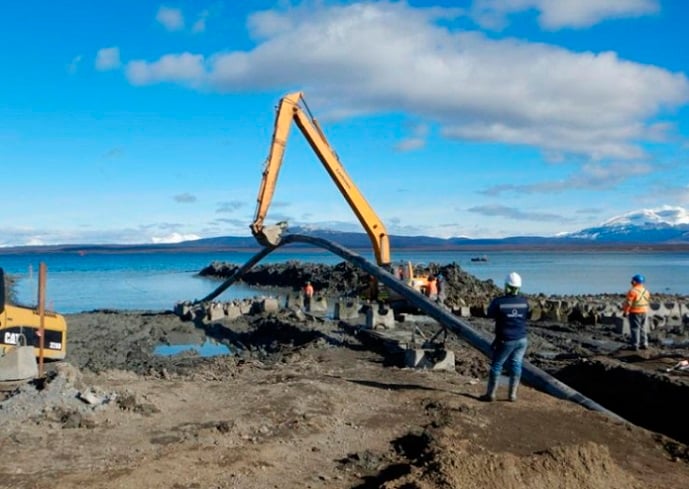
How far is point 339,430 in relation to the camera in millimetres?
8328

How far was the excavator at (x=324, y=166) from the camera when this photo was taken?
824 inches

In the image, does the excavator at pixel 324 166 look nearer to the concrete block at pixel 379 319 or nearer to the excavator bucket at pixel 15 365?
the concrete block at pixel 379 319

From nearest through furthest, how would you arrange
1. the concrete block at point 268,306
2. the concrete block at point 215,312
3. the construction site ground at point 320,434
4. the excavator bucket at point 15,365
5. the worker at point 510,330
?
the construction site ground at point 320,434, the worker at point 510,330, the excavator bucket at point 15,365, the concrete block at point 215,312, the concrete block at point 268,306

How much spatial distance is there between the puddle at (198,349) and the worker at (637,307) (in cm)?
1072

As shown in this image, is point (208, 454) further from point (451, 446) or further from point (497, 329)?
point (497, 329)

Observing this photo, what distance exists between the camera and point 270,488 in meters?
6.46

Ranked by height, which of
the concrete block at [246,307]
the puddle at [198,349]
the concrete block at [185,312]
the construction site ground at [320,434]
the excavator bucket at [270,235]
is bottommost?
the puddle at [198,349]

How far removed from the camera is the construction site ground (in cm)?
646

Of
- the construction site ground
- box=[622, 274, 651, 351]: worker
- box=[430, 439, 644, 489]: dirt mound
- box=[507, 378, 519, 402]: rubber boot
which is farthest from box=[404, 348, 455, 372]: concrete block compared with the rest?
box=[430, 439, 644, 489]: dirt mound

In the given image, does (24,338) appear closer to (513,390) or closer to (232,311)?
(513,390)

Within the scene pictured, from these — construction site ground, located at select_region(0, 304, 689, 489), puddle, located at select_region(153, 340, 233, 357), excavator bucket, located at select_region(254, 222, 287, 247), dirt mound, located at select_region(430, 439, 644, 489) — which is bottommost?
puddle, located at select_region(153, 340, 233, 357)

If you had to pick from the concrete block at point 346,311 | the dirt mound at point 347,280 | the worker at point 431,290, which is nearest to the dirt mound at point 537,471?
the concrete block at point 346,311

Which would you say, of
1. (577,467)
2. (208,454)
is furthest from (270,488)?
(577,467)

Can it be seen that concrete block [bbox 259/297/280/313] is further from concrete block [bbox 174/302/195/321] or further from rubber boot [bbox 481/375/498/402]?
rubber boot [bbox 481/375/498/402]
